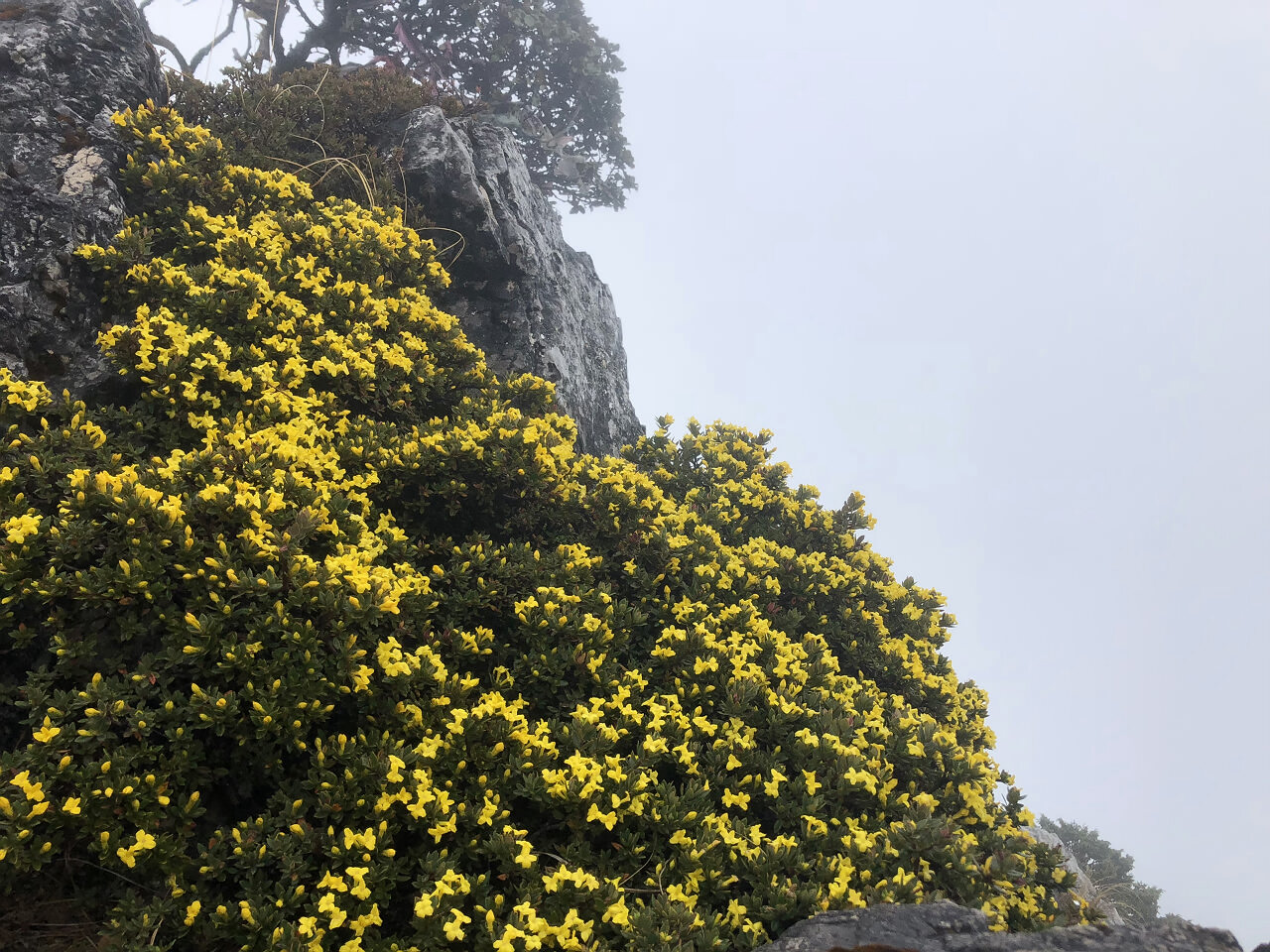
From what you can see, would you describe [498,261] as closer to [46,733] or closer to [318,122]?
[318,122]

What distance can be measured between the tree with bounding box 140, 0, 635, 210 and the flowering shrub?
837 centimetres

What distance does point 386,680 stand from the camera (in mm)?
3604

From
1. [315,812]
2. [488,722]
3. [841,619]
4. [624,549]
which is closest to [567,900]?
[488,722]

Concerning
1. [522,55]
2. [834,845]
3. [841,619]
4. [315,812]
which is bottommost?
[315,812]

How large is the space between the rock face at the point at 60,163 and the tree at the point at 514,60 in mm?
6068

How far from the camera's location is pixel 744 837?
3.69 metres

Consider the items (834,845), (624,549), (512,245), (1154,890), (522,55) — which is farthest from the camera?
(1154,890)

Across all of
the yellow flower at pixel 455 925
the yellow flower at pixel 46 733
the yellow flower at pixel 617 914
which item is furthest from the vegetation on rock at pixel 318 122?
the yellow flower at pixel 617 914

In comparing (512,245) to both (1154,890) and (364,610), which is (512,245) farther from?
(1154,890)

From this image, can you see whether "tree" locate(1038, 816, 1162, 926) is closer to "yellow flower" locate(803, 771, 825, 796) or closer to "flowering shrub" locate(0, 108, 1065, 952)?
"flowering shrub" locate(0, 108, 1065, 952)

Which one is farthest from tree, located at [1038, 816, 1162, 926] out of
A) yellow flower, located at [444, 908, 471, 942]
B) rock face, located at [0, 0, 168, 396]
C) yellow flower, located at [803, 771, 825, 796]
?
rock face, located at [0, 0, 168, 396]

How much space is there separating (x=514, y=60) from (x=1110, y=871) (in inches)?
960

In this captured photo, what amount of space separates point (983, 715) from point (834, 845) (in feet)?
11.8

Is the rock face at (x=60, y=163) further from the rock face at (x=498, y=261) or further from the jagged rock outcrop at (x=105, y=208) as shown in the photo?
the rock face at (x=498, y=261)
